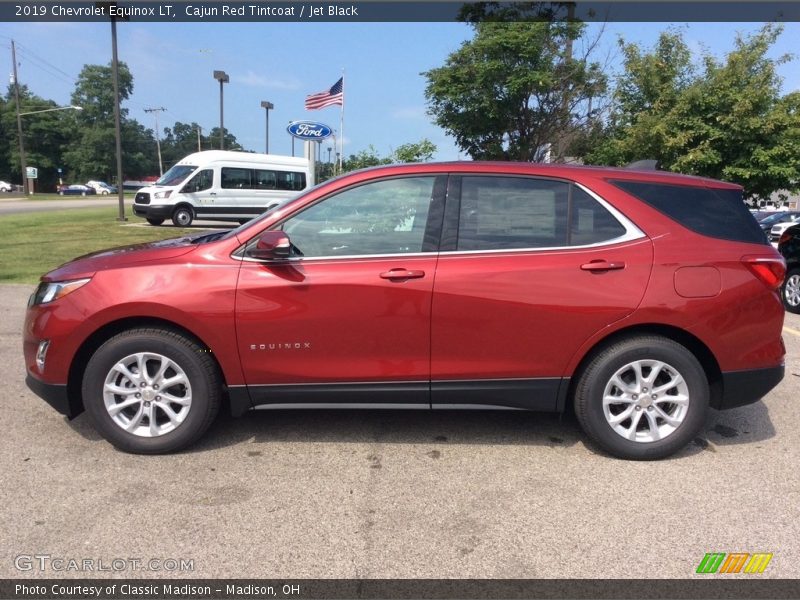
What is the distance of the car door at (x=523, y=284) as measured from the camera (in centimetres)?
340

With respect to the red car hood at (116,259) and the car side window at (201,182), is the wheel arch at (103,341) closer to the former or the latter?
the red car hood at (116,259)

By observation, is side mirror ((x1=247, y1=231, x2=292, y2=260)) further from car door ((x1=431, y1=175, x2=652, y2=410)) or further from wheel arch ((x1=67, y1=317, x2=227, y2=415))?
car door ((x1=431, y1=175, x2=652, y2=410))

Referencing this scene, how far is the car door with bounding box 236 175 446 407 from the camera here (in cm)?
340

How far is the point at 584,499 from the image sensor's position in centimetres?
311

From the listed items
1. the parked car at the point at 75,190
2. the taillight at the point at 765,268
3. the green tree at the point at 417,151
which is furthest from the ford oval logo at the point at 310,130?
the parked car at the point at 75,190

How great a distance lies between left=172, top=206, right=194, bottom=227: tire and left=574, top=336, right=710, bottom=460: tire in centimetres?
1942

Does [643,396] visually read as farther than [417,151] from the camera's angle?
No

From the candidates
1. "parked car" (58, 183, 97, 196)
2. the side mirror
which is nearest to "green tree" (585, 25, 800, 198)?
the side mirror

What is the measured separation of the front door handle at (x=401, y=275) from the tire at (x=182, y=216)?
1886cm

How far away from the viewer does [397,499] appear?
3.09 metres

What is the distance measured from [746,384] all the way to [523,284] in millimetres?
1473

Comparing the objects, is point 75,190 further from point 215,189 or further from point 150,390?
point 150,390

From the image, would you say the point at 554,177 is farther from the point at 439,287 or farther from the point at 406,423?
the point at 406,423

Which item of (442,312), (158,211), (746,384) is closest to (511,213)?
(442,312)
